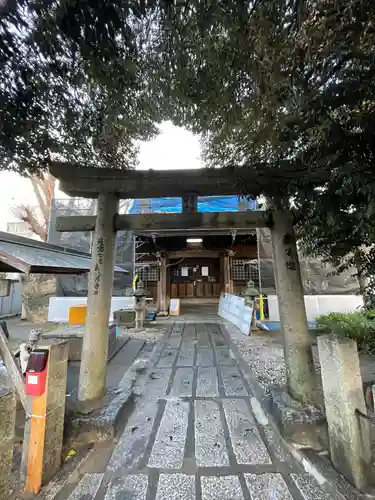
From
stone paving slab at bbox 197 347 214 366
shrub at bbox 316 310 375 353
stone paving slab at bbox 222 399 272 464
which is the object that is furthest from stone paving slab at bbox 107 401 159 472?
shrub at bbox 316 310 375 353

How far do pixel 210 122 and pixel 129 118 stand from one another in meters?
0.90

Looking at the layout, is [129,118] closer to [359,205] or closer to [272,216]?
[272,216]

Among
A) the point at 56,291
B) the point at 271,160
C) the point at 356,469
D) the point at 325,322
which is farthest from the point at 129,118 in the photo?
the point at 56,291

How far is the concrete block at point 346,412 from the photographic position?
6.44 ft

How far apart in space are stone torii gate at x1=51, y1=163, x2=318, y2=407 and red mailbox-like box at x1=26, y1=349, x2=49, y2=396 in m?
0.81

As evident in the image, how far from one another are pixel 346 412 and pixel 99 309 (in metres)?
2.67

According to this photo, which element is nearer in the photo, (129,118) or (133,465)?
(133,465)

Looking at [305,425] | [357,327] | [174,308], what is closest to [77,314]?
[174,308]

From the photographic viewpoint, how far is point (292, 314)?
290 centimetres

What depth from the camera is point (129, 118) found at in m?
2.64

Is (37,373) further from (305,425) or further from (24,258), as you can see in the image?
(305,425)

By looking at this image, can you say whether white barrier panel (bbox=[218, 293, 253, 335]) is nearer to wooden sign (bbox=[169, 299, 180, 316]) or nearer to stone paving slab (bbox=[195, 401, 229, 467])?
wooden sign (bbox=[169, 299, 180, 316])

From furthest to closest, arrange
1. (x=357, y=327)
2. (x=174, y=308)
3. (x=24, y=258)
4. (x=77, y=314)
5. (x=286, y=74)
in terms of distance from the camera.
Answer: (x=174, y=308) → (x=77, y=314) → (x=357, y=327) → (x=24, y=258) → (x=286, y=74)

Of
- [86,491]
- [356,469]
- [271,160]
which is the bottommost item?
[86,491]
